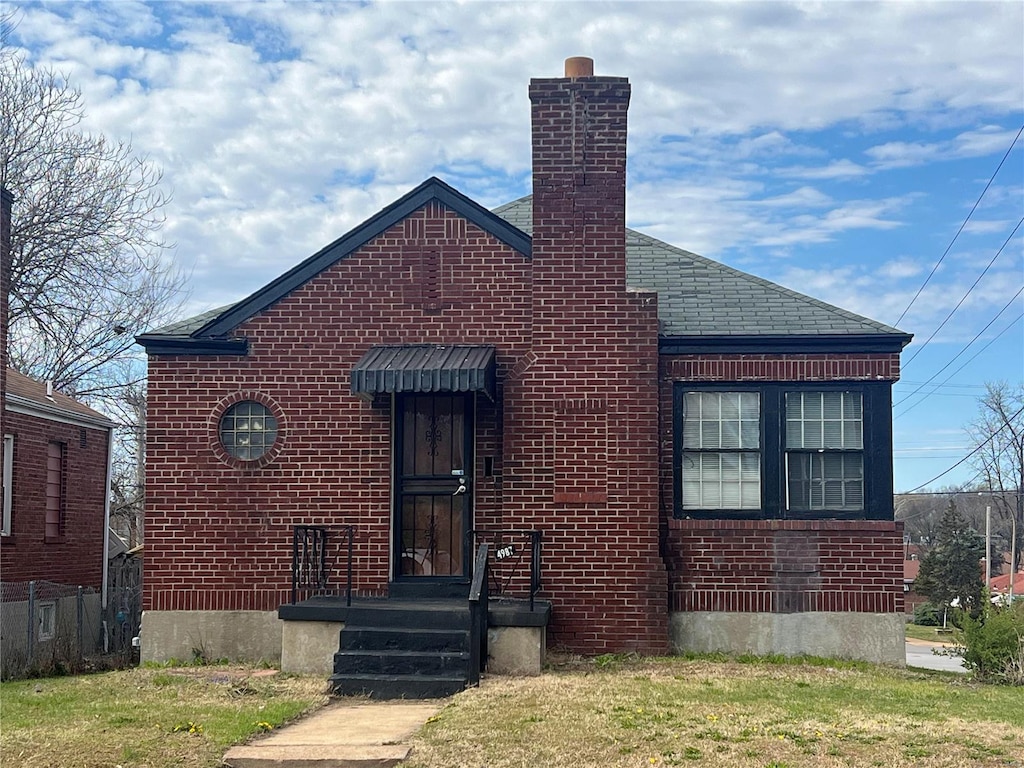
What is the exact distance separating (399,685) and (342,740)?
2.29m

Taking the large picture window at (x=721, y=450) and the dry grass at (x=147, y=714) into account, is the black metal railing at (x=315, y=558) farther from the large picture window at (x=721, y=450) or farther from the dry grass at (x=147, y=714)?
the large picture window at (x=721, y=450)

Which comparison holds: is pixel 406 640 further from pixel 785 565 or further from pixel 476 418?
pixel 785 565

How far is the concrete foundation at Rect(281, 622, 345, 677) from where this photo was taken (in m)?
11.4

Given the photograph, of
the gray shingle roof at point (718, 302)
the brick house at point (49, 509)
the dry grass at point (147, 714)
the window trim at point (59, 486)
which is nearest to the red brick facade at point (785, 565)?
the gray shingle roof at point (718, 302)

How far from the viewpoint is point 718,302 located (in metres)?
13.6

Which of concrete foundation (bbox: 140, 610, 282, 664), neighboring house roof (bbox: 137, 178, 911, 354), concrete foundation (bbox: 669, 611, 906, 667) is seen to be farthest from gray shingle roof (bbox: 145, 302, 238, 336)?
concrete foundation (bbox: 669, 611, 906, 667)

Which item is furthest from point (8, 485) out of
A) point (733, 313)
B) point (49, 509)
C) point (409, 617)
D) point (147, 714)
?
point (733, 313)

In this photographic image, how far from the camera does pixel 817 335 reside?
12648 millimetres

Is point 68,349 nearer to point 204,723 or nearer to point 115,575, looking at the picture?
point 115,575

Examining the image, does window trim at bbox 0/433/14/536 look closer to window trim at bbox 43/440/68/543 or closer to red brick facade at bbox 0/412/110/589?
red brick facade at bbox 0/412/110/589

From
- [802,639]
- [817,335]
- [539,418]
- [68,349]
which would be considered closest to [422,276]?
[539,418]

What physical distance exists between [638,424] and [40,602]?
1013 cm

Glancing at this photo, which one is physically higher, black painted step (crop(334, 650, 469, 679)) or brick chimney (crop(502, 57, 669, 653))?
brick chimney (crop(502, 57, 669, 653))

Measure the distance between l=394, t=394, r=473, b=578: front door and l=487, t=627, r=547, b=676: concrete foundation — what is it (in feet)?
4.95
